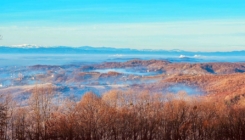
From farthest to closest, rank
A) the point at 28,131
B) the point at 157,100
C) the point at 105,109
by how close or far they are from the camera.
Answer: the point at 157,100 < the point at 105,109 < the point at 28,131

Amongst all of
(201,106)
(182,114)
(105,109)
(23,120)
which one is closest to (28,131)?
(23,120)

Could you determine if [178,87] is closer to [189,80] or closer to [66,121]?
[189,80]

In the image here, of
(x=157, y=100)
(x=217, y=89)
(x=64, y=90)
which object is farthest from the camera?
(x=64, y=90)

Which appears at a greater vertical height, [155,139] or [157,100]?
[157,100]

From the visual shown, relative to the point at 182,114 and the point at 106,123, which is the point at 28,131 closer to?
the point at 106,123

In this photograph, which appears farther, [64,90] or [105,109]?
[64,90]

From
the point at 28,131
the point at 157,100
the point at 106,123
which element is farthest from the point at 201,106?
the point at 28,131
